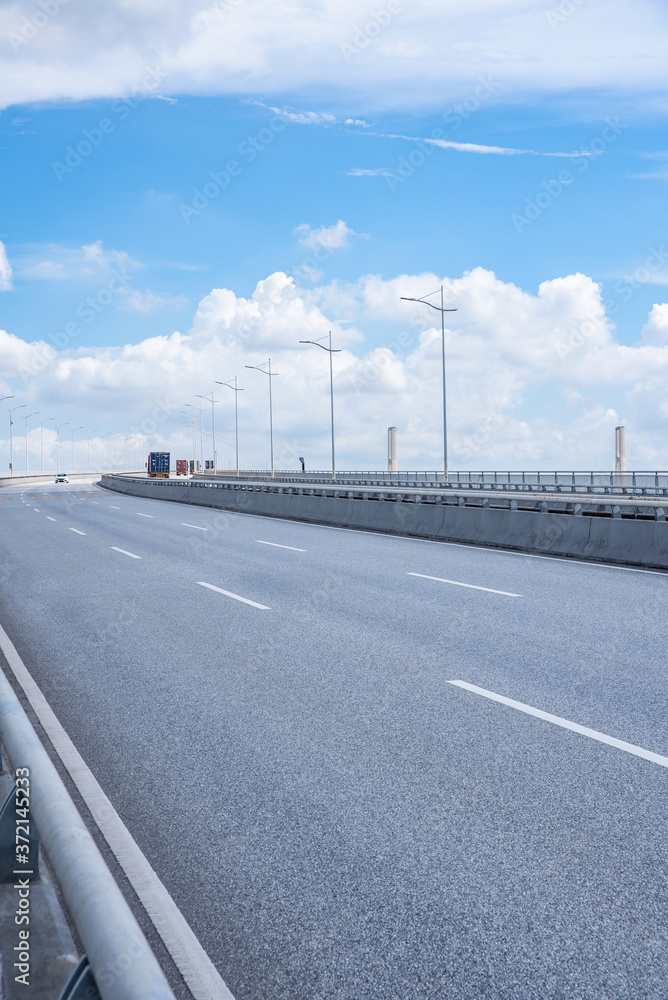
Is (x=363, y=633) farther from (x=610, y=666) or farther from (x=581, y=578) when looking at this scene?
(x=581, y=578)

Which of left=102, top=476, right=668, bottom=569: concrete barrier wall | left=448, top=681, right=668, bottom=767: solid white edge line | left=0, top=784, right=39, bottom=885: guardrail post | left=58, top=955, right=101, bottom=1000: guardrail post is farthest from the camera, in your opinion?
left=102, top=476, right=668, bottom=569: concrete barrier wall

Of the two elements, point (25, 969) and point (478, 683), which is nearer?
point (25, 969)

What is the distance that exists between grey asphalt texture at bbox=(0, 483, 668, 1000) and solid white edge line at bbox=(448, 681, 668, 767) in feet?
0.32

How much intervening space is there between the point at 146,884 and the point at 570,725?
330 centimetres

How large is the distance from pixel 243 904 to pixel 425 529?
19268 millimetres

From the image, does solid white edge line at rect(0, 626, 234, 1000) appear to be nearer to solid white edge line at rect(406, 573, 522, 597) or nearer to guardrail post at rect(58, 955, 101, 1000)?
guardrail post at rect(58, 955, 101, 1000)

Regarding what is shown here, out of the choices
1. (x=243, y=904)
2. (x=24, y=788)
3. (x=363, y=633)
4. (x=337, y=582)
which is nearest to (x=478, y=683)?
(x=363, y=633)

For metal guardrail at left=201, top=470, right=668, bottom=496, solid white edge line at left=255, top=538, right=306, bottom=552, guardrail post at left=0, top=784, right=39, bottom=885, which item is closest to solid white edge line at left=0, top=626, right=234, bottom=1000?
guardrail post at left=0, top=784, right=39, bottom=885

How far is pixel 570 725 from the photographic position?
19.7ft

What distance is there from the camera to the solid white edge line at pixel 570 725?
5348mm

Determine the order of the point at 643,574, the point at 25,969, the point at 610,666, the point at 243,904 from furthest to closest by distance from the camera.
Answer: the point at 643,574 < the point at 610,666 < the point at 243,904 < the point at 25,969

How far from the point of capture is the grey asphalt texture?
10.8ft

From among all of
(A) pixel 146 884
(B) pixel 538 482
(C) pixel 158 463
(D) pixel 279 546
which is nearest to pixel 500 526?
(D) pixel 279 546

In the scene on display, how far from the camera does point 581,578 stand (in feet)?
46.0
